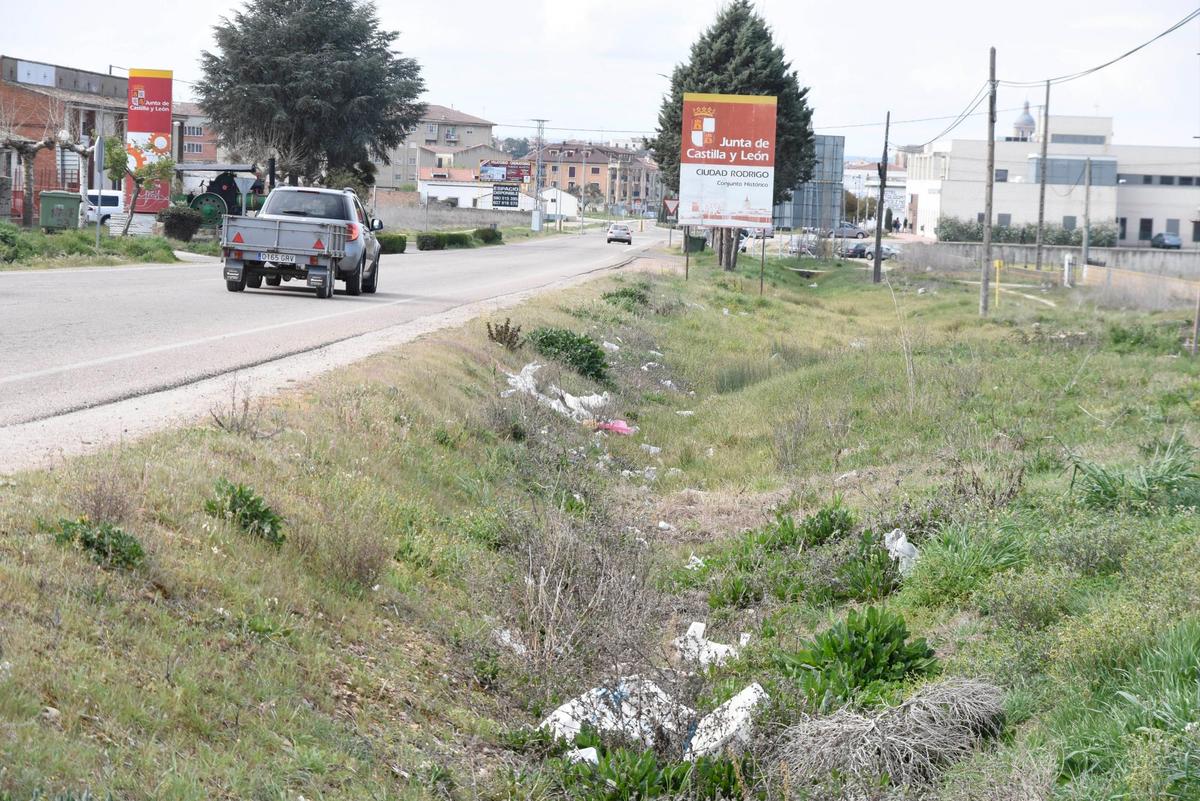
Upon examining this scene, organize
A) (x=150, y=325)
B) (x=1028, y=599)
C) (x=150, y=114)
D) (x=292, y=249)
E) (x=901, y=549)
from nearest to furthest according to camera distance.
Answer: (x=1028, y=599) → (x=901, y=549) → (x=150, y=325) → (x=292, y=249) → (x=150, y=114)

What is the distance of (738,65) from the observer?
53.9m

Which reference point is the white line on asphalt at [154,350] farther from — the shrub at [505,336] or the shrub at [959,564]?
the shrub at [959,564]

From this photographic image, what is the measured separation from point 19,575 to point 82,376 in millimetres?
5697

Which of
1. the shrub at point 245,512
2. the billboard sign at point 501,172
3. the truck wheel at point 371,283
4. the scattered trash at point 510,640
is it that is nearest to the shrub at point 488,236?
the truck wheel at point 371,283

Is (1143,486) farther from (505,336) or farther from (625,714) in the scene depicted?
(505,336)

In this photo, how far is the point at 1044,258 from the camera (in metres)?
79.1

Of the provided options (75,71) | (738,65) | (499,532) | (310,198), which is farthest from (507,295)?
(75,71)

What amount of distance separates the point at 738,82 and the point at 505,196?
63621mm

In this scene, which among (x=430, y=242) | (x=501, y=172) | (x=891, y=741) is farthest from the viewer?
(x=501, y=172)

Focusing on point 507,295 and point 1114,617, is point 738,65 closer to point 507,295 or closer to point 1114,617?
point 507,295

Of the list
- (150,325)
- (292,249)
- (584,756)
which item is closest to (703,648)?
(584,756)

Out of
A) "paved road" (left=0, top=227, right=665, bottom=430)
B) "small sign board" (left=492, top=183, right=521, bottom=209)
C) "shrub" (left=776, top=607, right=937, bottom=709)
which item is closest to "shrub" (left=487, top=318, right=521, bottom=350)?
"paved road" (left=0, top=227, right=665, bottom=430)

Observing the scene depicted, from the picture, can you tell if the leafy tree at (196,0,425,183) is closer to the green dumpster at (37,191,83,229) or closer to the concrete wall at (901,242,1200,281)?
the green dumpster at (37,191,83,229)

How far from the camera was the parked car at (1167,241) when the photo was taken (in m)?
94.7
